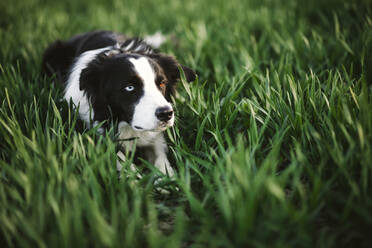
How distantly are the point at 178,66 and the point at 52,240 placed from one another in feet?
4.58

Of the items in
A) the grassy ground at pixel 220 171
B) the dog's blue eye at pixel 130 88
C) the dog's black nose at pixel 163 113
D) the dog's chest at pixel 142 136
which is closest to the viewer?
the grassy ground at pixel 220 171

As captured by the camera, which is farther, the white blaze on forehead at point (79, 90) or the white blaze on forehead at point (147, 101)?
the white blaze on forehead at point (79, 90)

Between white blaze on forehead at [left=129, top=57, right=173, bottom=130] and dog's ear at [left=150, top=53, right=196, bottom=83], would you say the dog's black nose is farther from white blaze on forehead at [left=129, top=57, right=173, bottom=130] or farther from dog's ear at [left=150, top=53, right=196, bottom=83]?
dog's ear at [left=150, top=53, right=196, bottom=83]

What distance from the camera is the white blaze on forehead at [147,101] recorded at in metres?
1.76

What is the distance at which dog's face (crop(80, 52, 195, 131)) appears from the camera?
178 cm

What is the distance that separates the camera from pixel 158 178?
1656 mm

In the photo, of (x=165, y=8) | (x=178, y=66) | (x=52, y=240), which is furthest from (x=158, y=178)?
(x=165, y=8)

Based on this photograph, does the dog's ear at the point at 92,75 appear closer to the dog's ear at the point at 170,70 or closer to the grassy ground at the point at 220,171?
the grassy ground at the point at 220,171

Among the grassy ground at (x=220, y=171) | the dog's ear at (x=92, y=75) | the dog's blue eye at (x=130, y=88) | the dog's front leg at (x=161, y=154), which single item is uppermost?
the dog's ear at (x=92, y=75)

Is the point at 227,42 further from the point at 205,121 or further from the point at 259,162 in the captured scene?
the point at 259,162

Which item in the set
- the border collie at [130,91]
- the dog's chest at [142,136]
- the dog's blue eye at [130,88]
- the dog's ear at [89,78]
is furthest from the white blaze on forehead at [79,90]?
the dog's blue eye at [130,88]

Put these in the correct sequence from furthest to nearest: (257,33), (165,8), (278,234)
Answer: (165,8), (257,33), (278,234)

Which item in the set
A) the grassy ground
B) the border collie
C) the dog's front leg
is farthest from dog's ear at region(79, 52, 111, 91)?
the dog's front leg

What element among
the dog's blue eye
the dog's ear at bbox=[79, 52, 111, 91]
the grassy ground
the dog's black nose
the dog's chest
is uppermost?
the dog's ear at bbox=[79, 52, 111, 91]
